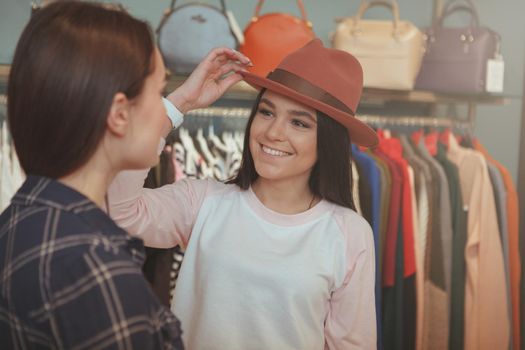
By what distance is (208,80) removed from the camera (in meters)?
1.74

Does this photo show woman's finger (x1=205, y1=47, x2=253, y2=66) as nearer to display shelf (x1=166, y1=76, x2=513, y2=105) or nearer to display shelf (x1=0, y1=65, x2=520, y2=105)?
display shelf (x1=0, y1=65, x2=520, y2=105)

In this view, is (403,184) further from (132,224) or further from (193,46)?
(132,224)

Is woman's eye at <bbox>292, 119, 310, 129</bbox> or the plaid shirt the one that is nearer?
the plaid shirt

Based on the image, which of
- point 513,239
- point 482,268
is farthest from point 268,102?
point 513,239

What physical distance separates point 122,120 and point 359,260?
867 mm

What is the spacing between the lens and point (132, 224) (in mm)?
1541

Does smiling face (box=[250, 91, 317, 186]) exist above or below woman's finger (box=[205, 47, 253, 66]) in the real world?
below

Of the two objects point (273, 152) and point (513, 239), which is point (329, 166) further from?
point (513, 239)

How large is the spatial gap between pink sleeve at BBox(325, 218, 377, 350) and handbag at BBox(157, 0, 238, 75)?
3.84 feet

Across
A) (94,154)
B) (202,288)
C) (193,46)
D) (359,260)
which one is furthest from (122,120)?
(193,46)

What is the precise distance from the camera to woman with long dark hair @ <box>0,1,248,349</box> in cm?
89

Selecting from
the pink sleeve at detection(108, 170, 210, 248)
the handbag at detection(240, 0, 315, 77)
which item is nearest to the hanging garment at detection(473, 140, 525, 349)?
the handbag at detection(240, 0, 315, 77)

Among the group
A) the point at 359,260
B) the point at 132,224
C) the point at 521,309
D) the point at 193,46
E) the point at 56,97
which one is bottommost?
the point at 521,309

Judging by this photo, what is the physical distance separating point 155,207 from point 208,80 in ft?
1.24
